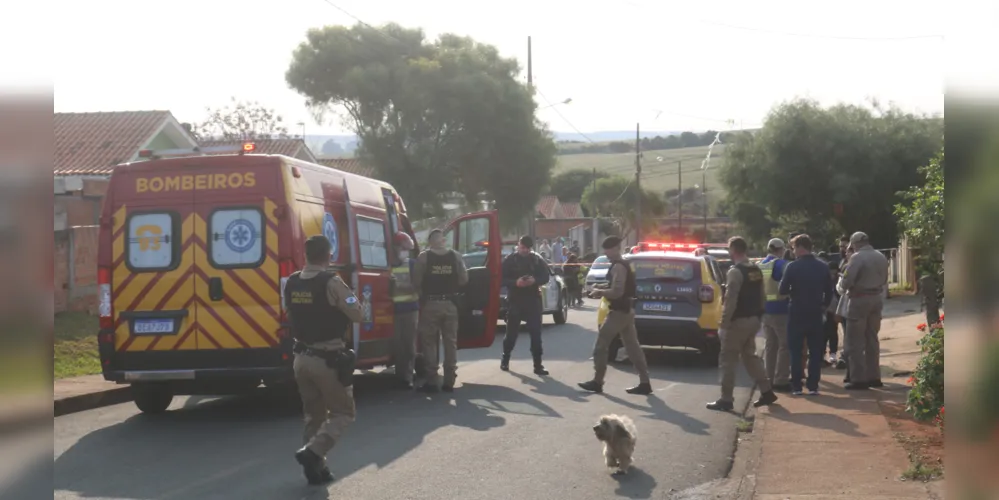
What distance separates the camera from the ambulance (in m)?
10.8

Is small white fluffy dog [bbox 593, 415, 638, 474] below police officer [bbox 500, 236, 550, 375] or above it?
below

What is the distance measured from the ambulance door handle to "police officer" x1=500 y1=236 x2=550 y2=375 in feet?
17.8

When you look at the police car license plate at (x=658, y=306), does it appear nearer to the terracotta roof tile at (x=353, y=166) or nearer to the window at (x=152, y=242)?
the window at (x=152, y=242)

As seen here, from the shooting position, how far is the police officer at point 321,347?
25.9 ft

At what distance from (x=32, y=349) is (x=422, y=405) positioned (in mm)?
10417

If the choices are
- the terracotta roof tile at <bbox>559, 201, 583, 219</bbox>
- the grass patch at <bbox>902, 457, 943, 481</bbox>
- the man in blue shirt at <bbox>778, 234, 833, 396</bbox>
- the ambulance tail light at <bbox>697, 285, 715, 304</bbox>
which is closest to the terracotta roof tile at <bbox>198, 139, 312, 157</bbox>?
the ambulance tail light at <bbox>697, 285, 715, 304</bbox>

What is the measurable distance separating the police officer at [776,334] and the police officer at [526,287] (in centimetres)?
321

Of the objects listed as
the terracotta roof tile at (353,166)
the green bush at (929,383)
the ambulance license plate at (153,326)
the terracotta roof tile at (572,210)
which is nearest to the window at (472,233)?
the ambulance license plate at (153,326)

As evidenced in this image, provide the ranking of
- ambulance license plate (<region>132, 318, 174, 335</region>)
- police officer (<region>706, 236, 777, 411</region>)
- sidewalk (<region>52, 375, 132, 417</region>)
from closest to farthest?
1. ambulance license plate (<region>132, 318, 174, 335</region>)
2. police officer (<region>706, 236, 777, 411</region>)
3. sidewalk (<region>52, 375, 132, 417</region>)

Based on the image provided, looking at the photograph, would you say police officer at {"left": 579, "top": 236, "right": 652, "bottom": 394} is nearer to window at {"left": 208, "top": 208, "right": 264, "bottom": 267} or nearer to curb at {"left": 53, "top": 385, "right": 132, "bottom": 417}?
window at {"left": 208, "top": 208, "right": 264, "bottom": 267}

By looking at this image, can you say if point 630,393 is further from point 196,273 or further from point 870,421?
point 196,273

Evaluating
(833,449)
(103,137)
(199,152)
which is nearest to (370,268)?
(199,152)

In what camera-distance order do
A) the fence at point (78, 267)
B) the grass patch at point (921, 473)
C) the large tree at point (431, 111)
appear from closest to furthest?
the grass patch at point (921, 473)
the fence at point (78, 267)
the large tree at point (431, 111)

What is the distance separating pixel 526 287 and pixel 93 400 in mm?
5938
